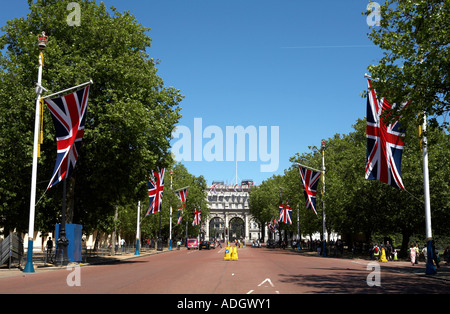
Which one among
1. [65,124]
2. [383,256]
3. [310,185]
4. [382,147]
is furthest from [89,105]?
[383,256]

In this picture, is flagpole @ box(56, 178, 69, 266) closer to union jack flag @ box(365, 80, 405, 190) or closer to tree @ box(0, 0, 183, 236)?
tree @ box(0, 0, 183, 236)

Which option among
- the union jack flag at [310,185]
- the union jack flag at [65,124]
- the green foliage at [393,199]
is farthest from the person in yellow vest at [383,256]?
the union jack flag at [65,124]

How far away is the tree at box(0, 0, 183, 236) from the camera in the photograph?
3150 centimetres

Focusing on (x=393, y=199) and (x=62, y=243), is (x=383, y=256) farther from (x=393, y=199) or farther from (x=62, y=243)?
(x=62, y=243)

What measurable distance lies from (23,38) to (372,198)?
31.4 metres

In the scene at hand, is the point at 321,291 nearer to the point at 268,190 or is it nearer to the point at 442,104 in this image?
the point at 442,104

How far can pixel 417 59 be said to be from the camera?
19.0 metres

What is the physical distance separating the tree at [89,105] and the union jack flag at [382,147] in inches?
596

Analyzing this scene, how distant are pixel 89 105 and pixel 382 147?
1889 cm

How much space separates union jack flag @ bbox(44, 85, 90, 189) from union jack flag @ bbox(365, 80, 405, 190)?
14057 mm

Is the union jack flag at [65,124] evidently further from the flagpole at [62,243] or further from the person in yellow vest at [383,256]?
the person in yellow vest at [383,256]

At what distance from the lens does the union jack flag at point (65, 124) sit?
24016 millimetres

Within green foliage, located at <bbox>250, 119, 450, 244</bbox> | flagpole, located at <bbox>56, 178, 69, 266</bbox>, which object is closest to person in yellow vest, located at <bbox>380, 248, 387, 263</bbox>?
green foliage, located at <bbox>250, 119, 450, 244</bbox>

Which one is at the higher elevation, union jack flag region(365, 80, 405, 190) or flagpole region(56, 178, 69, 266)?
union jack flag region(365, 80, 405, 190)
